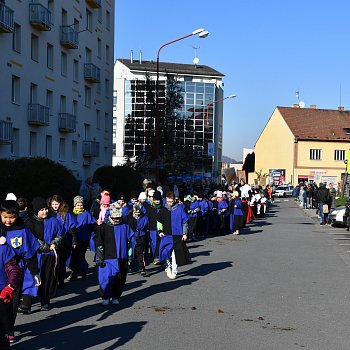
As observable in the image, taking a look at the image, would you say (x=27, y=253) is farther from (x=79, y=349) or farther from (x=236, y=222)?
(x=236, y=222)

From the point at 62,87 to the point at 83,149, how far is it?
554 centimetres

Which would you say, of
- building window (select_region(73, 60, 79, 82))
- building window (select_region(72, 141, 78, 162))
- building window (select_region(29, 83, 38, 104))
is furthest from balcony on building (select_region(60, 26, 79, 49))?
building window (select_region(72, 141, 78, 162))

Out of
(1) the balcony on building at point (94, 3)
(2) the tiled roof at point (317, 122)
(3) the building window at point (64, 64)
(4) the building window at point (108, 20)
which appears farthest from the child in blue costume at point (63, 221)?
(2) the tiled roof at point (317, 122)

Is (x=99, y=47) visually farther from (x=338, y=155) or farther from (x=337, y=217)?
(x=338, y=155)

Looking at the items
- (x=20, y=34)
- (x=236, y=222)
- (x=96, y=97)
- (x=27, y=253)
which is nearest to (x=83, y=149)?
(x=96, y=97)

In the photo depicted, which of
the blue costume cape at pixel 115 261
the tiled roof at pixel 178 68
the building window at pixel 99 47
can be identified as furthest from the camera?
the tiled roof at pixel 178 68

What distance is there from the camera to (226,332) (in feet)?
24.5

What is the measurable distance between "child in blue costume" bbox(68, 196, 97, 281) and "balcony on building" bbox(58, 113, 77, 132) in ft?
82.3

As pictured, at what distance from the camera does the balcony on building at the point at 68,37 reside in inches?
1446

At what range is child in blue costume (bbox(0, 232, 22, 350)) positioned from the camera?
540cm

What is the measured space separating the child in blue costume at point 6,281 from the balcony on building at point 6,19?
901 inches

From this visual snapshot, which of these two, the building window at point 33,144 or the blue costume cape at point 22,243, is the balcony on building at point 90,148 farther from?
the blue costume cape at point 22,243

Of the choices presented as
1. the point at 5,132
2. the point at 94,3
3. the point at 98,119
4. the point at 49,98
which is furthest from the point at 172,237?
the point at 98,119

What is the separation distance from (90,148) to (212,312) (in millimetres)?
34403
